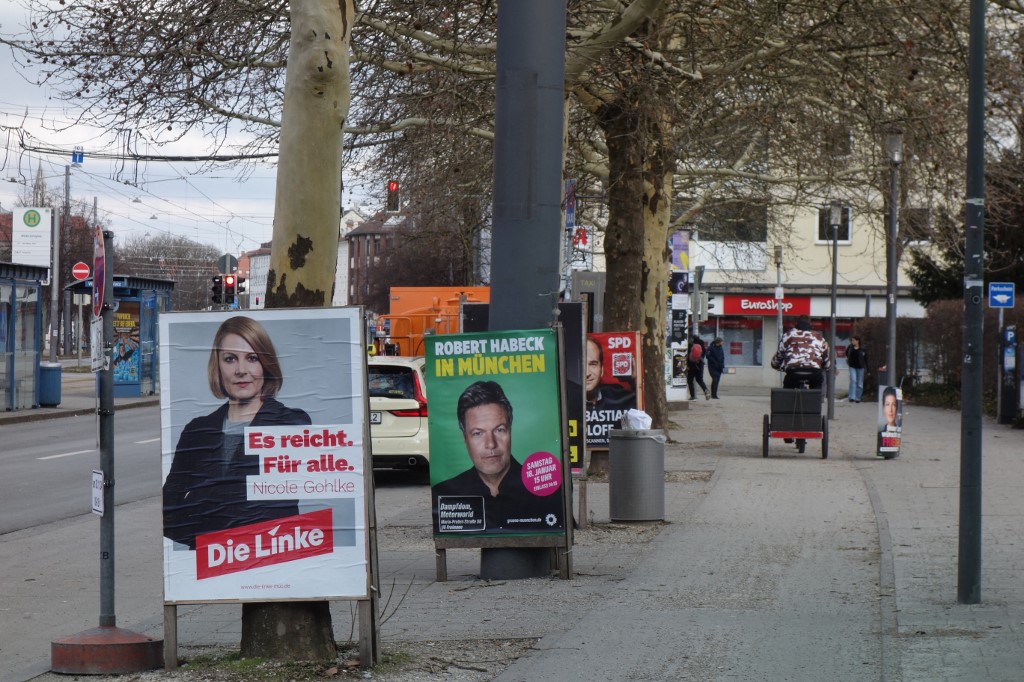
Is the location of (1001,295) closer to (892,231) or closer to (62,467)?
(892,231)

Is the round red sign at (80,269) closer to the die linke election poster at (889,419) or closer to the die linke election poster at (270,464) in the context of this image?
the die linke election poster at (889,419)

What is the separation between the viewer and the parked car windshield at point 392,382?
→ 648 inches

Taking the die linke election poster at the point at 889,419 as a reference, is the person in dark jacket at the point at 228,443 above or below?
above

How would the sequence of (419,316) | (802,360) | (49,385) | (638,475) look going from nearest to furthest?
(638,475), (802,360), (49,385), (419,316)

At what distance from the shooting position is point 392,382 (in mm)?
16531

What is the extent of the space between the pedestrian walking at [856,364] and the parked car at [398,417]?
74.1 feet

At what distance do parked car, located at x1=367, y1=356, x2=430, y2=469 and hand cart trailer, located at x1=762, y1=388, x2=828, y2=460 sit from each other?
5640 millimetres

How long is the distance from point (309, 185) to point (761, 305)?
173ft

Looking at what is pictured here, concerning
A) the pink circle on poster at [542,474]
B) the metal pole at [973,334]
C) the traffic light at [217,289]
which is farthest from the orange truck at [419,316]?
the metal pole at [973,334]

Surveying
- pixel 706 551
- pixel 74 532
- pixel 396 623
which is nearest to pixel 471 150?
pixel 74 532

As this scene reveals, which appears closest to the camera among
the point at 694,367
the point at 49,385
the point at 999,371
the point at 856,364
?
the point at 999,371

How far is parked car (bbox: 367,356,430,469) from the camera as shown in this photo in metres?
16.3

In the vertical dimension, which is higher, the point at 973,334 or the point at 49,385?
the point at 973,334

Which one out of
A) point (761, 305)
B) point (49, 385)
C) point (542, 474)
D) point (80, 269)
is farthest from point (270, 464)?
point (761, 305)
